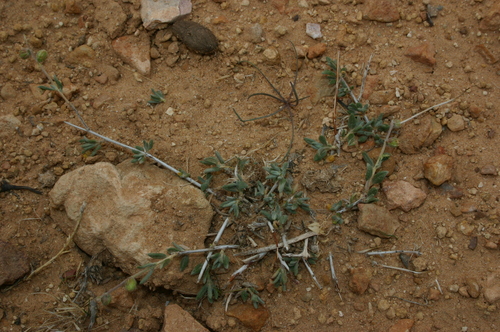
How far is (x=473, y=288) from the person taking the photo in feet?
9.28

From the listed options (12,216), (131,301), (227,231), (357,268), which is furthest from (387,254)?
(12,216)

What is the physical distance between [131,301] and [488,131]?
2963mm

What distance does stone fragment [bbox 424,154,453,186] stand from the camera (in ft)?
10.1

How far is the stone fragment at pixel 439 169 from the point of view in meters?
3.09

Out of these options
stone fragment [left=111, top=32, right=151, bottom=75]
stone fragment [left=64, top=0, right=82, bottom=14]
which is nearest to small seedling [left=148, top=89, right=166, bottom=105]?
stone fragment [left=111, top=32, right=151, bottom=75]

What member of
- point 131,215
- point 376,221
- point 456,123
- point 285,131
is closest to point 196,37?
point 285,131

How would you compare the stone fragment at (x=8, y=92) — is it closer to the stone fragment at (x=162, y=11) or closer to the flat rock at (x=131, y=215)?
the flat rock at (x=131, y=215)

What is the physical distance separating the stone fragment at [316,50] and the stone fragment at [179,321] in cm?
230

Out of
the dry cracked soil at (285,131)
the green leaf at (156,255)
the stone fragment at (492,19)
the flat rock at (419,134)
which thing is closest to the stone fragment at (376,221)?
the dry cracked soil at (285,131)

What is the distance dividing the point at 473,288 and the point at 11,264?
127 inches

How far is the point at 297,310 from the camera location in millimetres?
2965

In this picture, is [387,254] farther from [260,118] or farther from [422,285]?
[260,118]

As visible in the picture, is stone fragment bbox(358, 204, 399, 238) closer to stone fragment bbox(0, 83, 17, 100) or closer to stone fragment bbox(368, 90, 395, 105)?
stone fragment bbox(368, 90, 395, 105)

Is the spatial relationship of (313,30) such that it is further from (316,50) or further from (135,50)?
(135,50)
